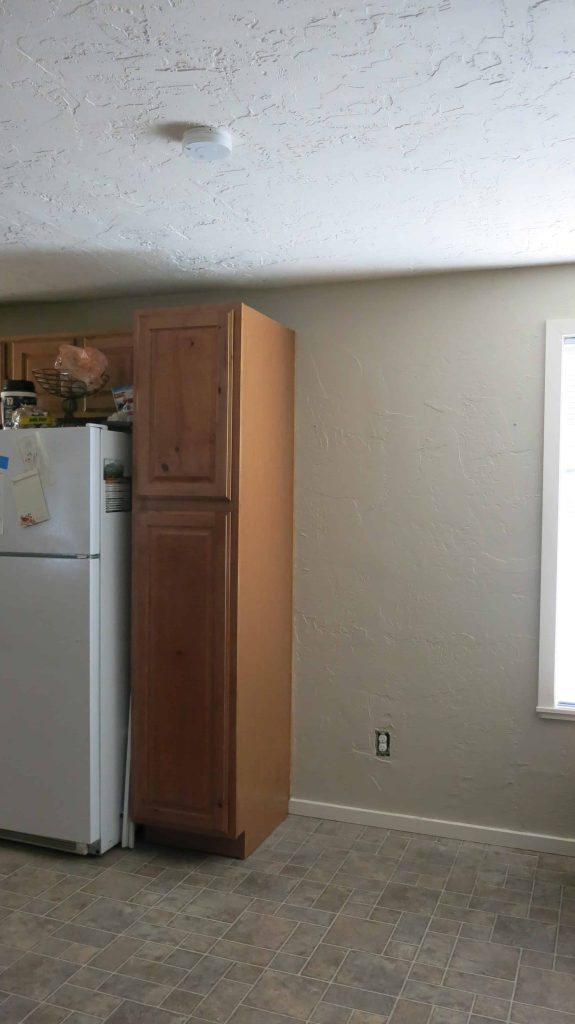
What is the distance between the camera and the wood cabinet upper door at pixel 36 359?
12.6ft

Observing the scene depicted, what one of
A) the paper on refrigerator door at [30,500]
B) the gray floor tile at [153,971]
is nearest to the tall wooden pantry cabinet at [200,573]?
the paper on refrigerator door at [30,500]

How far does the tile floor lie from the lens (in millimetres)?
2365

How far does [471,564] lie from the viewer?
3.49 metres

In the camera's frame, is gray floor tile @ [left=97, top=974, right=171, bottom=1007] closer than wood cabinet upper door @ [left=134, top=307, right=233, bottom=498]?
Yes

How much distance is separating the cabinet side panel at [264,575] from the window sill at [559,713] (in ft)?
3.44

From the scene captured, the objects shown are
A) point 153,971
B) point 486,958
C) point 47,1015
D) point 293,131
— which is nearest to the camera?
point 293,131

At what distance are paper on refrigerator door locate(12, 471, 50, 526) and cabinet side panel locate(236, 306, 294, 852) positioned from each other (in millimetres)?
753

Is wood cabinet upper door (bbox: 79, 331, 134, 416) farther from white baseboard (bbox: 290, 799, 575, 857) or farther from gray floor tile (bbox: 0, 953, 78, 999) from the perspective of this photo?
gray floor tile (bbox: 0, 953, 78, 999)

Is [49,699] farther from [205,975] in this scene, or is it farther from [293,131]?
[293,131]

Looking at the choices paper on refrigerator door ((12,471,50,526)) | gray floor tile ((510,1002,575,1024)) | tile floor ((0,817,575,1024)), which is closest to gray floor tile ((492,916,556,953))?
tile floor ((0,817,575,1024))

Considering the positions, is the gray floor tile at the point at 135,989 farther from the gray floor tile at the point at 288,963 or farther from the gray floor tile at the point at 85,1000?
the gray floor tile at the point at 288,963

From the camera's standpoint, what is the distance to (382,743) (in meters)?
3.63

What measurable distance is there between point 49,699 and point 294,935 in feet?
4.04

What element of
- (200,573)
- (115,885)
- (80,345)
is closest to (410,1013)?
(115,885)
